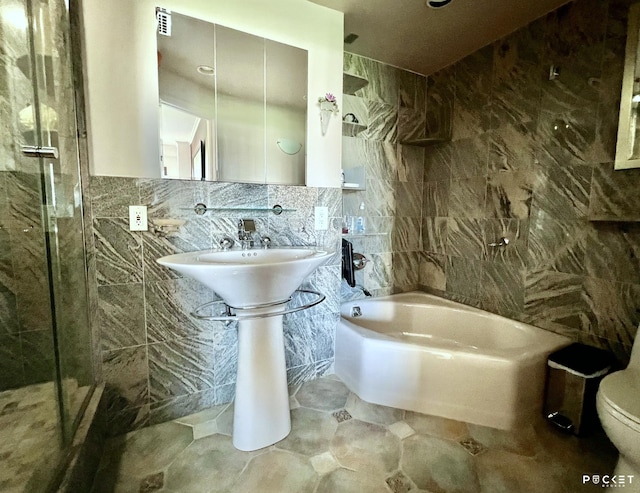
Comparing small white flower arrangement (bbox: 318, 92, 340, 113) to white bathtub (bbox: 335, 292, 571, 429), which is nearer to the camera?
white bathtub (bbox: 335, 292, 571, 429)

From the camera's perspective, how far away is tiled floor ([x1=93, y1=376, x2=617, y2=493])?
116 cm

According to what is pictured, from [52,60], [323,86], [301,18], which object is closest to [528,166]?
[323,86]

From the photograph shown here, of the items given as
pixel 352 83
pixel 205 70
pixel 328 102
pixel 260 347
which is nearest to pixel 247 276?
pixel 260 347

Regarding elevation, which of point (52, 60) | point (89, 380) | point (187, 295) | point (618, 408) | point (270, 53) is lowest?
point (89, 380)

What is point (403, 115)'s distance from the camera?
2457 millimetres

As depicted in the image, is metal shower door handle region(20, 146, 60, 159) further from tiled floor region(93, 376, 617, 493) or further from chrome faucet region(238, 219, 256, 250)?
tiled floor region(93, 376, 617, 493)

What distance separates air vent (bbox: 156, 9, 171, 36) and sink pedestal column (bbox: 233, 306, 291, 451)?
136 cm

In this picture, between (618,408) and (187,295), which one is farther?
(187,295)

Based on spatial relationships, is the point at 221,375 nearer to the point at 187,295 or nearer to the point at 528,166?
the point at 187,295

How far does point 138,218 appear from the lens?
1.37 meters

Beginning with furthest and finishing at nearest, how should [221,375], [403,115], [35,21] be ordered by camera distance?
[403,115], [221,375], [35,21]

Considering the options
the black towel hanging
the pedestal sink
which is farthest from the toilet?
the black towel hanging

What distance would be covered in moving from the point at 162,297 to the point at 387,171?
1846mm

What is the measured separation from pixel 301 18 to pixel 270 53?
0.94ft
